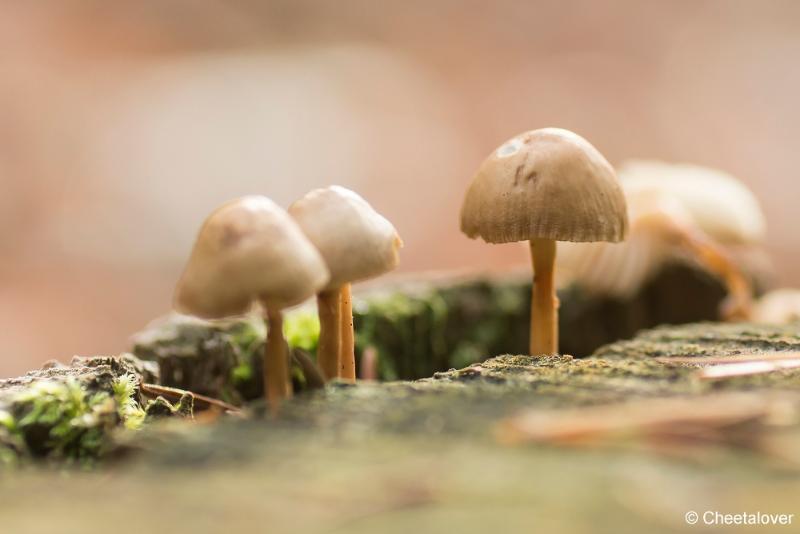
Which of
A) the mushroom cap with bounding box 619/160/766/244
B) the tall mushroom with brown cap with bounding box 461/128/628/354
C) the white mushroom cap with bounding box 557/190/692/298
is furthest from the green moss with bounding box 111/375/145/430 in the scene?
the mushroom cap with bounding box 619/160/766/244

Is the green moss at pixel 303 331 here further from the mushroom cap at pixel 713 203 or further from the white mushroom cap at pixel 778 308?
the white mushroom cap at pixel 778 308

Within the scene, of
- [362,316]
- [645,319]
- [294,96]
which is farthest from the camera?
[294,96]

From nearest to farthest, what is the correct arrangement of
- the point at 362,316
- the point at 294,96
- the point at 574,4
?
the point at 362,316 → the point at 294,96 → the point at 574,4

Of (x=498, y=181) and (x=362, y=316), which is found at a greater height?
(x=498, y=181)

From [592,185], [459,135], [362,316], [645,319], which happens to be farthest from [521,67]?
[592,185]

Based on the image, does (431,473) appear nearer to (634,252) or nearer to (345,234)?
(345,234)

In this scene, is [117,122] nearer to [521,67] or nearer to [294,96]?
[294,96]
